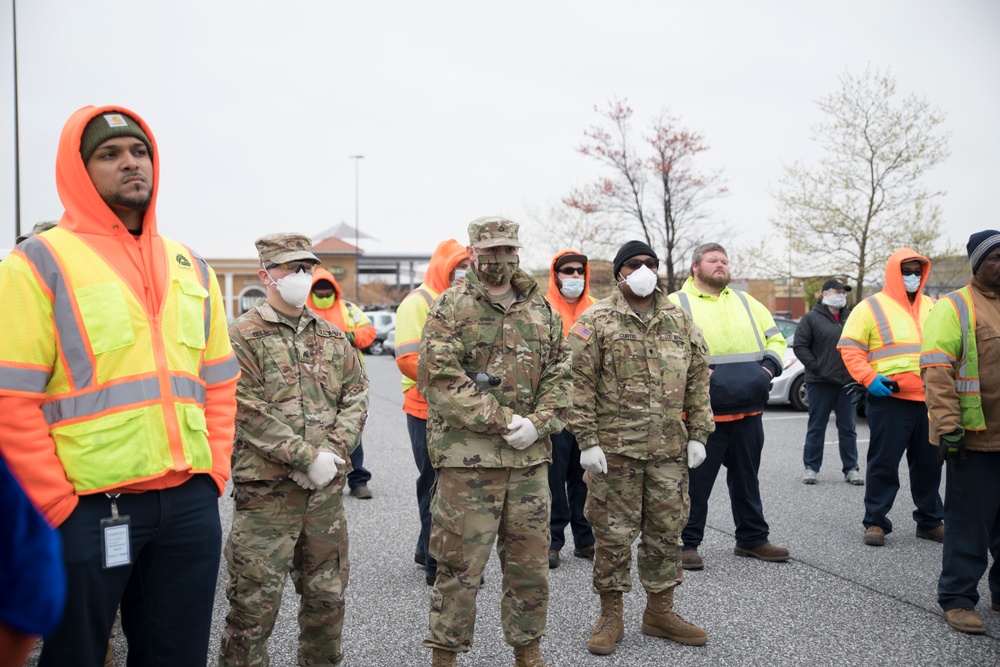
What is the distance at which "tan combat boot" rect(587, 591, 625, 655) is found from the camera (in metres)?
3.82

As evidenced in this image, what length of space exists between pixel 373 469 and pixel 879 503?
533 cm

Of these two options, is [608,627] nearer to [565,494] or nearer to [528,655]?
[528,655]

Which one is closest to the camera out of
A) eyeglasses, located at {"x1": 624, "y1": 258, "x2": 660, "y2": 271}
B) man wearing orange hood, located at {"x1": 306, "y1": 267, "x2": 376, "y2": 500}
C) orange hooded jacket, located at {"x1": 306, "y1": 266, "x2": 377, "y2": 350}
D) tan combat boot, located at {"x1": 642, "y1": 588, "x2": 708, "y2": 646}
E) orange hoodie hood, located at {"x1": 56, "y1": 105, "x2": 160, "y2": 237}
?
orange hoodie hood, located at {"x1": 56, "y1": 105, "x2": 160, "y2": 237}

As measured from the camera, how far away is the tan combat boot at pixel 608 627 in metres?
3.82

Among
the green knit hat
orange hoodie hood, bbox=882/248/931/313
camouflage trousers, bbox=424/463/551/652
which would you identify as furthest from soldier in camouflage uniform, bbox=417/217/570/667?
orange hoodie hood, bbox=882/248/931/313

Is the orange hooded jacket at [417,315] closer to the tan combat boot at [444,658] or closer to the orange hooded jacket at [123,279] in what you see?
the tan combat boot at [444,658]

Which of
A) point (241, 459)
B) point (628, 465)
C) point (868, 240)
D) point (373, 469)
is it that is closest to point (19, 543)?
point (241, 459)

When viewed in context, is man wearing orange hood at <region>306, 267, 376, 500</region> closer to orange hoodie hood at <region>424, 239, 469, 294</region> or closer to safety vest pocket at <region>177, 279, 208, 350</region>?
orange hoodie hood at <region>424, 239, 469, 294</region>

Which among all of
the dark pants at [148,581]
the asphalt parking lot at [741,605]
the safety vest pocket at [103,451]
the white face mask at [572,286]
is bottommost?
the asphalt parking lot at [741,605]

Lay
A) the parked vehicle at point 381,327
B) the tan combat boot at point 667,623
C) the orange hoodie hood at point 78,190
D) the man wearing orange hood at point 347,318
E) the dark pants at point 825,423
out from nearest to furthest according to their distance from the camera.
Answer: the orange hoodie hood at point 78,190, the tan combat boot at point 667,623, the man wearing orange hood at point 347,318, the dark pants at point 825,423, the parked vehicle at point 381,327

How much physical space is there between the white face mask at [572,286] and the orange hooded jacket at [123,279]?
3.22 m

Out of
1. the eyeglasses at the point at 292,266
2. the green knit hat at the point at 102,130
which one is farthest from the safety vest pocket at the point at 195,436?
the eyeglasses at the point at 292,266

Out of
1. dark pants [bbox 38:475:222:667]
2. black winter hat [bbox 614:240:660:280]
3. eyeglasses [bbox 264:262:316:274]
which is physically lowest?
dark pants [bbox 38:475:222:667]

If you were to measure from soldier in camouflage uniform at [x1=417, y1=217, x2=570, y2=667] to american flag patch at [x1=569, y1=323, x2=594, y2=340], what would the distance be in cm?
62
